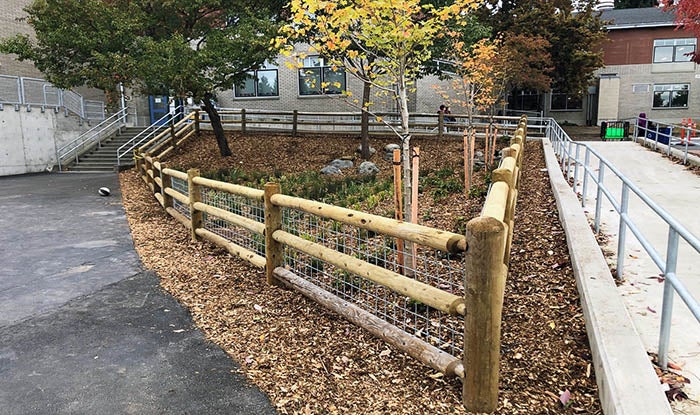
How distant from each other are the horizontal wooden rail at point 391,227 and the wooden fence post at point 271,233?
129 mm

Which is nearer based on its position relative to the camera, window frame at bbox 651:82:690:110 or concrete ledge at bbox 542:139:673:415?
concrete ledge at bbox 542:139:673:415

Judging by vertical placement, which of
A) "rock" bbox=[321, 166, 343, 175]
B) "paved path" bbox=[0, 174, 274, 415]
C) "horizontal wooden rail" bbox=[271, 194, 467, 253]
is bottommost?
"paved path" bbox=[0, 174, 274, 415]

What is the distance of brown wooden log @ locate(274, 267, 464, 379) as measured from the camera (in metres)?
3.26

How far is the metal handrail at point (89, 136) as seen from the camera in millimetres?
20766

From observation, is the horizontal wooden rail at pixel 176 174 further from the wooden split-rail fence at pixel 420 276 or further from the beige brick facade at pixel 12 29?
the beige brick facade at pixel 12 29

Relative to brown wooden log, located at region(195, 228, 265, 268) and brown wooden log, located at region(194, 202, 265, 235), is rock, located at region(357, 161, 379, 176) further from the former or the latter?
brown wooden log, located at region(194, 202, 265, 235)

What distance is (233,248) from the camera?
255 inches

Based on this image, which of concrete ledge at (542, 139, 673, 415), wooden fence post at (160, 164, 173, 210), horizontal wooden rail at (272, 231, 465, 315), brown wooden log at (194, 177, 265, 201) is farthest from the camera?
wooden fence post at (160, 164, 173, 210)

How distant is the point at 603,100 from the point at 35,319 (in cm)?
3237

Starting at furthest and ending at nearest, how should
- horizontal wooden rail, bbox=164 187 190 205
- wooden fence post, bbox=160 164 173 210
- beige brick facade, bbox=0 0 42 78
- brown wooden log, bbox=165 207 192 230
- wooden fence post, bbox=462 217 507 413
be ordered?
beige brick facade, bbox=0 0 42 78, wooden fence post, bbox=160 164 173 210, brown wooden log, bbox=165 207 192 230, horizontal wooden rail, bbox=164 187 190 205, wooden fence post, bbox=462 217 507 413

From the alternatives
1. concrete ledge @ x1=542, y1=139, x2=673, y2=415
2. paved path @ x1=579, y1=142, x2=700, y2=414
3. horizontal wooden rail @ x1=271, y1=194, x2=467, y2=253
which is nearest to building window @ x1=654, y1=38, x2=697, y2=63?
paved path @ x1=579, y1=142, x2=700, y2=414

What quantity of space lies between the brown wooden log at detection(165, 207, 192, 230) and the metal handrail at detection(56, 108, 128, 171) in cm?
1365

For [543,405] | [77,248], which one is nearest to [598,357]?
[543,405]

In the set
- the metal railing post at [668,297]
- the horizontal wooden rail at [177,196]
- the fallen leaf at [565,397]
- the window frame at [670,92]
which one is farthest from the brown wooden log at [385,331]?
the window frame at [670,92]
